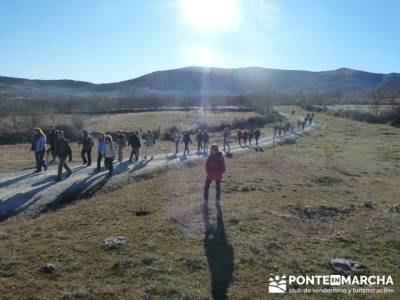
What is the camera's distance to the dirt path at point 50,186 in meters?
16.4

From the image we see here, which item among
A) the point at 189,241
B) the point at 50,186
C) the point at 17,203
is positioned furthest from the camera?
the point at 50,186

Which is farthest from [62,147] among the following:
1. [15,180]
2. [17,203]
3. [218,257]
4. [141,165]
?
[218,257]

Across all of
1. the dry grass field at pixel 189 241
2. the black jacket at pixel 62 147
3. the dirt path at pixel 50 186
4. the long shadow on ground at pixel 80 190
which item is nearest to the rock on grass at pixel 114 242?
the dry grass field at pixel 189 241

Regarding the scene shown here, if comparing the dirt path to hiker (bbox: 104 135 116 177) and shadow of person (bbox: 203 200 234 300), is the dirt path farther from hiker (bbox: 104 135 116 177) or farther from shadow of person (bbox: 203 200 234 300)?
shadow of person (bbox: 203 200 234 300)

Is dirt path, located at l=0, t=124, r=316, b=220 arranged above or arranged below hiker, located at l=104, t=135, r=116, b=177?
below

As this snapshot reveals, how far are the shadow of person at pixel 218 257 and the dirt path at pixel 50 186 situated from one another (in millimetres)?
6627

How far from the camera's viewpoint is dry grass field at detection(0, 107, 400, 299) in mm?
9977

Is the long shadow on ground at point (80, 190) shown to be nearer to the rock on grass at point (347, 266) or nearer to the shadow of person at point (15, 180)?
the shadow of person at point (15, 180)

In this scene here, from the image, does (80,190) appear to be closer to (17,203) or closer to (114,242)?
(17,203)

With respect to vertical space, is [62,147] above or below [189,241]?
above

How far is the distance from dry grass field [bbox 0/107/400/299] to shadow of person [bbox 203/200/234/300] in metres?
0.03

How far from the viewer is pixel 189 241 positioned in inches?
496

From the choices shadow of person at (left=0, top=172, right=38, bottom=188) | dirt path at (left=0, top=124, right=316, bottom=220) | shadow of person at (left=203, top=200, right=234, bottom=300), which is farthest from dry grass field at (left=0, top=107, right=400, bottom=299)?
shadow of person at (left=0, top=172, right=38, bottom=188)

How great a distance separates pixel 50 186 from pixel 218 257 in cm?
1033
